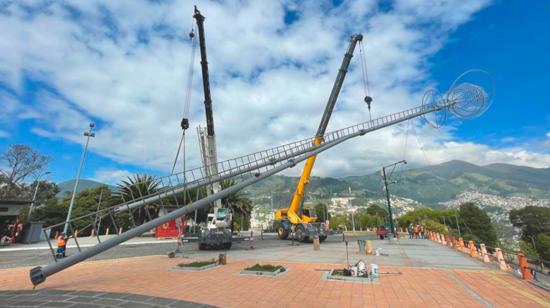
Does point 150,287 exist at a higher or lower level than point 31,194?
lower

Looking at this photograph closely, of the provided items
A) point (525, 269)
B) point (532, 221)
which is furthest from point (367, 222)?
point (525, 269)

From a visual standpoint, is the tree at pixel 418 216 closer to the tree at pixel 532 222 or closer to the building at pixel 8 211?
the tree at pixel 532 222

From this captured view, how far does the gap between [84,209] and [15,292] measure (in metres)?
48.9

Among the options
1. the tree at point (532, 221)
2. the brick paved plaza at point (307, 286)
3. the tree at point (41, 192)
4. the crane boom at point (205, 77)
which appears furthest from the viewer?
the tree at point (532, 221)

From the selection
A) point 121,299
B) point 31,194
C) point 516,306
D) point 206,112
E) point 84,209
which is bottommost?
point 516,306

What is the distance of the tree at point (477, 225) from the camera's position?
83.6 m

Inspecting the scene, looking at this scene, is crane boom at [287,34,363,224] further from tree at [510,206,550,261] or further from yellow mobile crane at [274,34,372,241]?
tree at [510,206,550,261]

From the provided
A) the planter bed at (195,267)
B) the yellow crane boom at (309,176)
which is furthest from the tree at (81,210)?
the planter bed at (195,267)

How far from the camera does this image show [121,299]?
26.2 feet

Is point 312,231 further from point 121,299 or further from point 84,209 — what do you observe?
point 84,209

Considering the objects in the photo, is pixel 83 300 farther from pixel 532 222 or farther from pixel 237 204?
pixel 532 222

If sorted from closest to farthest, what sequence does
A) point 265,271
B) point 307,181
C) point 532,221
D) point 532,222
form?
point 265,271 < point 307,181 < point 532,222 < point 532,221

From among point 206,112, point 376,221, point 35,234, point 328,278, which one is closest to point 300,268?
point 328,278

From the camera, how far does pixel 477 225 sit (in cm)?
8594
